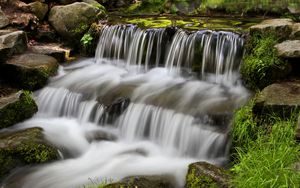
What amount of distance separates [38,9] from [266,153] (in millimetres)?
8529

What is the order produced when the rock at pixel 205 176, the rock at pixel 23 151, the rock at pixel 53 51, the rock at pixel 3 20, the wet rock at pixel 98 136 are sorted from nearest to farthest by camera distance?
1. the rock at pixel 205 176
2. the rock at pixel 23 151
3. the wet rock at pixel 98 136
4. the rock at pixel 53 51
5. the rock at pixel 3 20

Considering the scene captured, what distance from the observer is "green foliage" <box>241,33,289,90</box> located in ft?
22.4

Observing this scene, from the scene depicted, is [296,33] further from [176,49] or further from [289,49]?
[176,49]

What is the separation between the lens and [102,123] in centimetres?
736

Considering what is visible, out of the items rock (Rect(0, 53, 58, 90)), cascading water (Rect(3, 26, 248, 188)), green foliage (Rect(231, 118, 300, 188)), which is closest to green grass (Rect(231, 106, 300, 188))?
green foliage (Rect(231, 118, 300, 188))

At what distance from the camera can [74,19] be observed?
10719 millimetres

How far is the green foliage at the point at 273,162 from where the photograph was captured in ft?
13.4

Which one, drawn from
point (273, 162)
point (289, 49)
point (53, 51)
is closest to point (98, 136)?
point (273, 162)

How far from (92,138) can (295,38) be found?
169 inches

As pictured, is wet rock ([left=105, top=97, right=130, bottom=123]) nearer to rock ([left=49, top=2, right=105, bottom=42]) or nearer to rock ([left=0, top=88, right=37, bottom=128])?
rock ([left=0, top=88, right=37, bottom=128])

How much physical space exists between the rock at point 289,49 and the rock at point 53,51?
5.52 m

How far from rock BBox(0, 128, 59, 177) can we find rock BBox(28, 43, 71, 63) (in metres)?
3.94

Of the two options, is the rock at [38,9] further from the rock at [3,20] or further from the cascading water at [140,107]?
the cascading water at [140,107]

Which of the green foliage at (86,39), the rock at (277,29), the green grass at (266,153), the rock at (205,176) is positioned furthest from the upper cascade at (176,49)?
the rock at (205,176)
